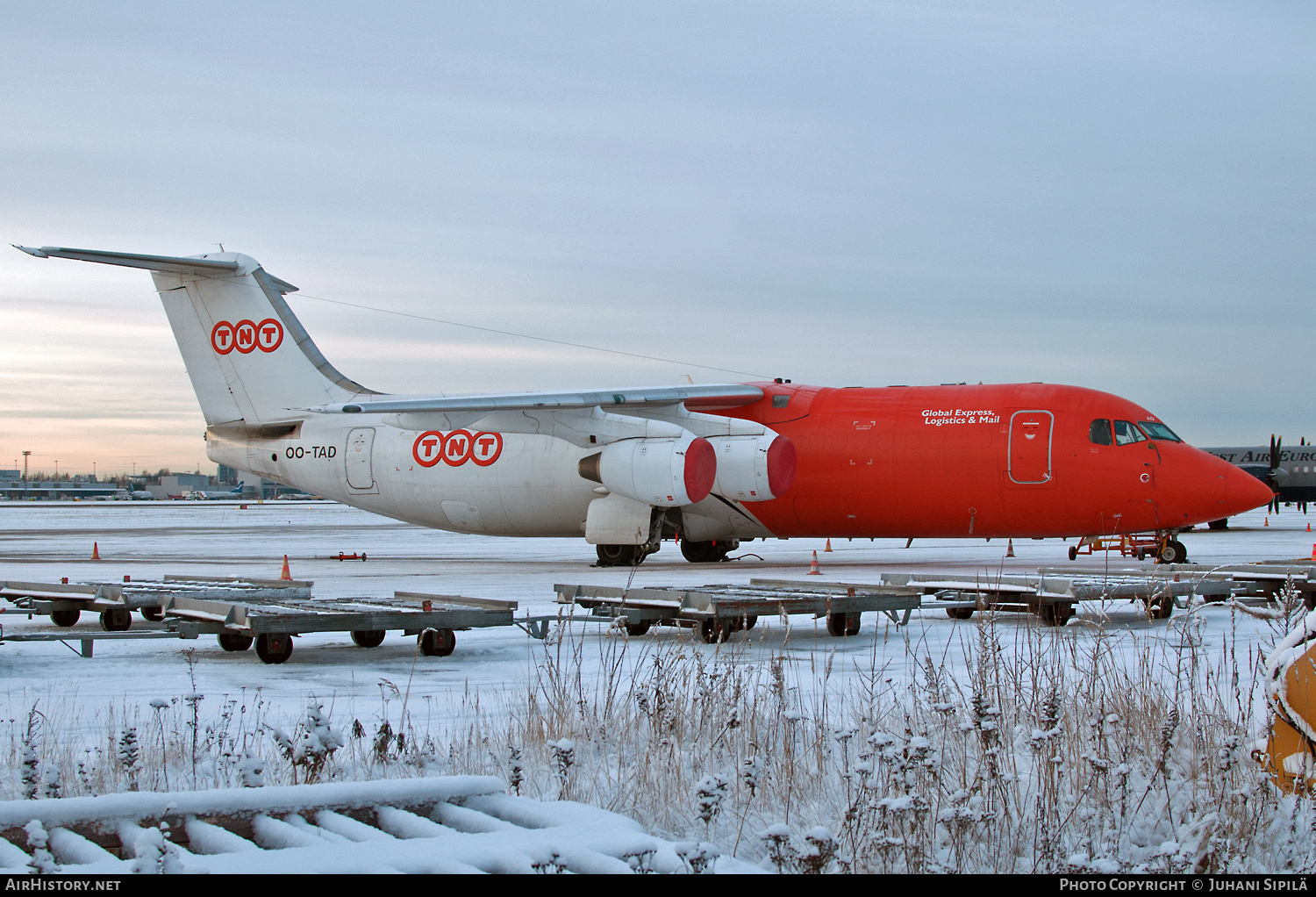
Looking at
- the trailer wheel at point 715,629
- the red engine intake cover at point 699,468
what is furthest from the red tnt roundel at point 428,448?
the trailer wheel at point 715,629

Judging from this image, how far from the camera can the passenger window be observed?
62.3ft

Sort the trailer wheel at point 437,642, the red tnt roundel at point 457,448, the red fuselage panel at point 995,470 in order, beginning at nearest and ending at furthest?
the trailer wheel at point 437,642 < the red fuselage panel at point 995,470 < the red tnt roundel at point 457,448

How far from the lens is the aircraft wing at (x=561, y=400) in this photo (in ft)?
66.2

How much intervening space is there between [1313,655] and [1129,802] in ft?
3.06

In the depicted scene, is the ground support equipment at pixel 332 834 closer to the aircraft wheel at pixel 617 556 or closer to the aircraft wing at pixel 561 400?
the aircraft wing at pixel 561 400

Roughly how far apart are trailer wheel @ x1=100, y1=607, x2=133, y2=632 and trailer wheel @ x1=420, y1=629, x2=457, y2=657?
9.99 feet

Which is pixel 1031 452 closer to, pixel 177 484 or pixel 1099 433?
pixel 1099 433

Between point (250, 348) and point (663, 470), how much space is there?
946cm

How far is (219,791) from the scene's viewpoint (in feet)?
13.6

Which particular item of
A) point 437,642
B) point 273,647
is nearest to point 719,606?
point 437,642

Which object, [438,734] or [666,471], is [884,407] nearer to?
[666,471]

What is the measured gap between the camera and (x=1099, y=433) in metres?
19.0

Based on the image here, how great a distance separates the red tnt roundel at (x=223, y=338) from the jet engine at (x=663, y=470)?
28.5 ft

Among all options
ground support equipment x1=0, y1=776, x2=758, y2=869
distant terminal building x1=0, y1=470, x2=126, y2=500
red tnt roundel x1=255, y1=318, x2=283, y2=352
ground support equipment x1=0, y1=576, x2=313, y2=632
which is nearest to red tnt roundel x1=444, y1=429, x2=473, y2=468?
red tnt roundel x1=255, y1=318, x2=283, y2=352
